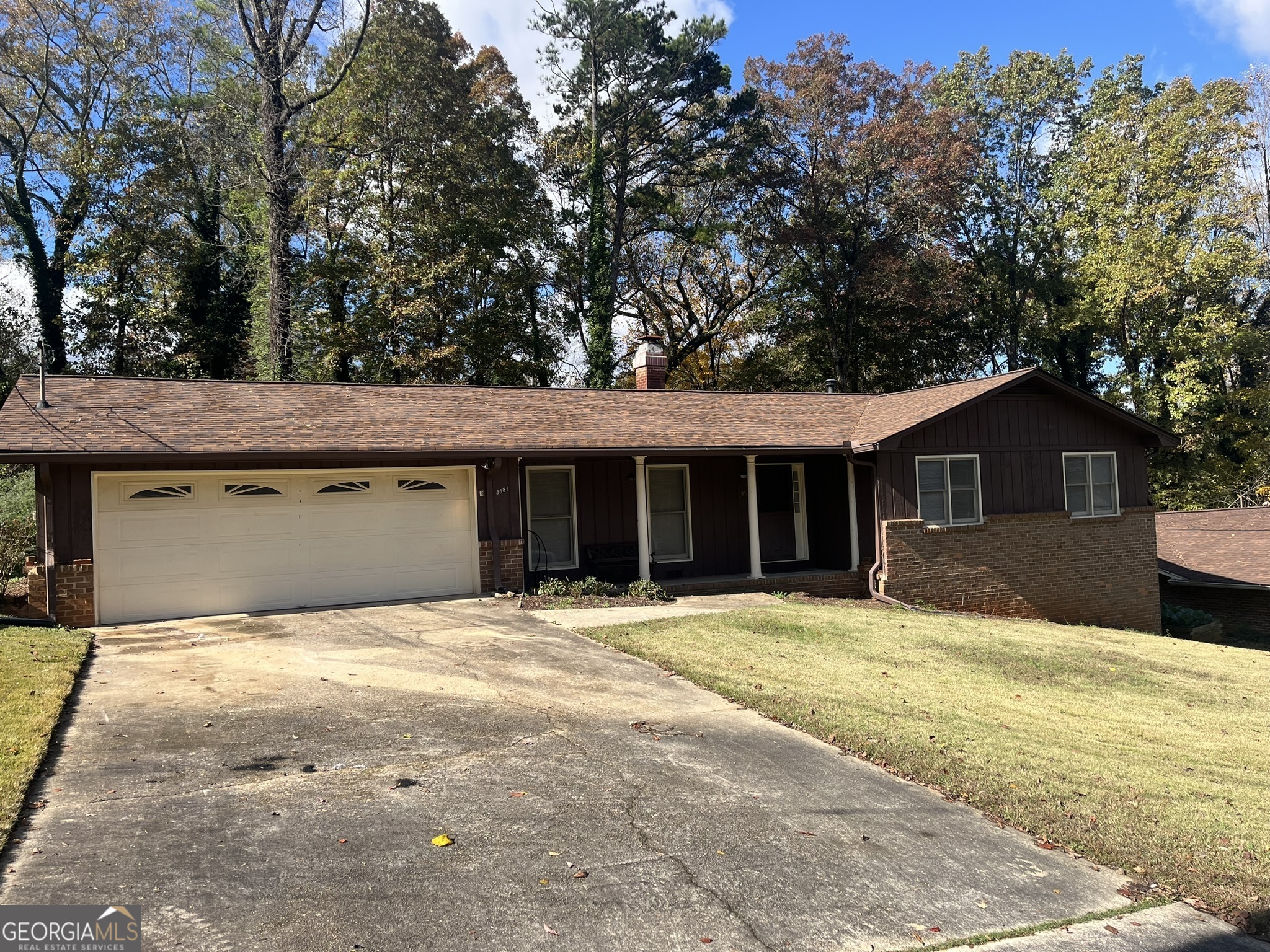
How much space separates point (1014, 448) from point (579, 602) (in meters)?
8.57

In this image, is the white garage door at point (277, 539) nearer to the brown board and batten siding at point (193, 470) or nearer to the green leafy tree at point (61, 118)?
the brown board and batten siding at point (193, 470)

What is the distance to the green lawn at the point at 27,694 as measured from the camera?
5031 mm

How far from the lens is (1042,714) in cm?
822

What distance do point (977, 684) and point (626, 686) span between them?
3900 millimetres

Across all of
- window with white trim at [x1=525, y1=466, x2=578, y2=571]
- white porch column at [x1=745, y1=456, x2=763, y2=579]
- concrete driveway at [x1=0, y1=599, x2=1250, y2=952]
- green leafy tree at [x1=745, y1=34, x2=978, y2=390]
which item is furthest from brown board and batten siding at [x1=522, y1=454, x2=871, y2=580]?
green leafy tree at [x1=745, y1=34, x2=978, y2=390]

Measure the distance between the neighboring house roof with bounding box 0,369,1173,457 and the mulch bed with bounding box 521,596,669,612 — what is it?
2249 mm

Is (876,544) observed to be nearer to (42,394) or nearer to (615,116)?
(42,394)

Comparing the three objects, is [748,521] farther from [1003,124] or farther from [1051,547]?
[1003,124]

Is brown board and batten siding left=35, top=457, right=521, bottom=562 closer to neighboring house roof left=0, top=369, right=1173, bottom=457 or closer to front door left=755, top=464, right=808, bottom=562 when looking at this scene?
neighboring house roof left=0, top=369, right=1173, bottom=457

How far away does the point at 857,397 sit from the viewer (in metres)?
19.0

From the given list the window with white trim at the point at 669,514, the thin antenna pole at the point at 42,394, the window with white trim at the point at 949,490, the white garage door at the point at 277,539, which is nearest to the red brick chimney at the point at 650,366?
the window with white trim at the point at 669,514

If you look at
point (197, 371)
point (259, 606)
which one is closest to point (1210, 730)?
point (259, 606)

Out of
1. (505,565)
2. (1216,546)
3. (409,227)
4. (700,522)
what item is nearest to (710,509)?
(700,522)

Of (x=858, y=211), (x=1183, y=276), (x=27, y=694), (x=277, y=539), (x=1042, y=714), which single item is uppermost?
(x=858, y=211)
